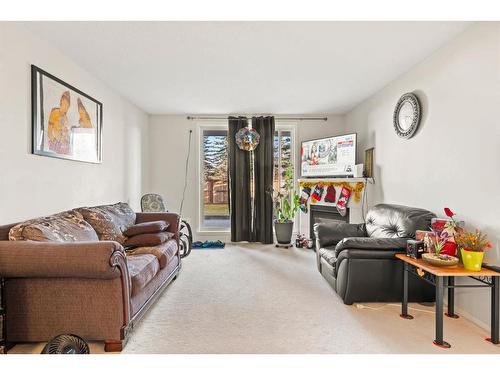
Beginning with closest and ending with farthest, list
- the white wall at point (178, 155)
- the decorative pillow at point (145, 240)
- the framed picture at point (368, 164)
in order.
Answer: the decorative pillow at point (145, 240) < the framed picture at point (368, 164) < the white wall at point (178, 155)

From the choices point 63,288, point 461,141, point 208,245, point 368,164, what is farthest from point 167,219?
point 461,141

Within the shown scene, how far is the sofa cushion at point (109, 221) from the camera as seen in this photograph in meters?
2.78

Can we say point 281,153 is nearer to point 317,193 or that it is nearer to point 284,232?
point 317,193

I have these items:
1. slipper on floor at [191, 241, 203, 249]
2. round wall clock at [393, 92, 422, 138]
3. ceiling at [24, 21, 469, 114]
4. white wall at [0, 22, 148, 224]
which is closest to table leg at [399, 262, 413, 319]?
round wall clock at [393, 92, 422, 138]

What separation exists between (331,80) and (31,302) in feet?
12.1

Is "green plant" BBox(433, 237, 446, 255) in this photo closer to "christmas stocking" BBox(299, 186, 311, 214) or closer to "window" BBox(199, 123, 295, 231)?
"christmas stocking" BBox(299, 186, 311, 214)

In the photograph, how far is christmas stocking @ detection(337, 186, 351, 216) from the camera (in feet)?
14.6

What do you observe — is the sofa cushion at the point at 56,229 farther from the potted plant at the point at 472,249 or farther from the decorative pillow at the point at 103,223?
the potted plant at the point at 472,249

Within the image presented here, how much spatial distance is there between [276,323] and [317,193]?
2994 mm

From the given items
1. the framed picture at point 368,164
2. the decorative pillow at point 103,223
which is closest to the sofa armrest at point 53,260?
the decorative pillow at point 103,223

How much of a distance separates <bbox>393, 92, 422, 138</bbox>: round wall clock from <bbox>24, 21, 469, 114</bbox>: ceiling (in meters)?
0.36

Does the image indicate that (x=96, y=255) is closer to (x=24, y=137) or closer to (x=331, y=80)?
(x=24, y=137)

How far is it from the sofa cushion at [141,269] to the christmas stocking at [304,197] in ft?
10.2

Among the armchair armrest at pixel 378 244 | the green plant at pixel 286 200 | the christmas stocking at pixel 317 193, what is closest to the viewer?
the armchair armrest at pixel 378 244
